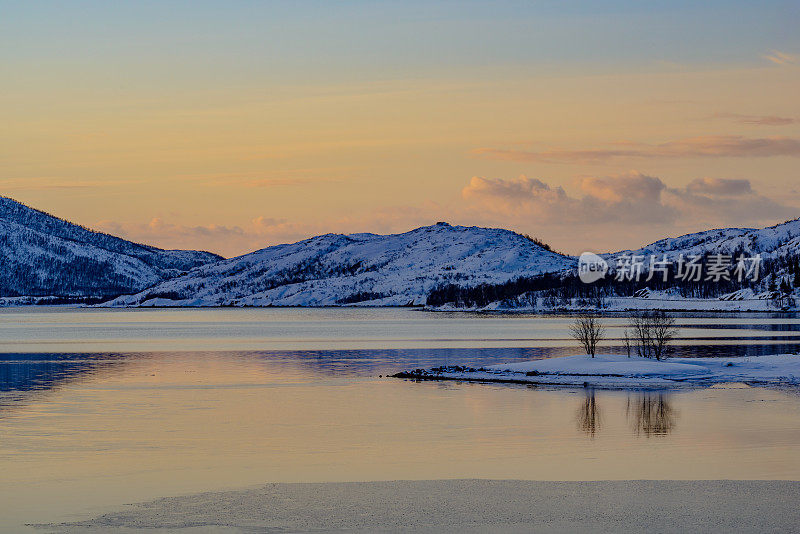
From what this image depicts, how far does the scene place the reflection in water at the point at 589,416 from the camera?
39291 millimetres

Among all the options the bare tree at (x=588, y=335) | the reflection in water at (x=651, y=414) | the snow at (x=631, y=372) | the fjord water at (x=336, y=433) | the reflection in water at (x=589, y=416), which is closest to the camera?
the fjord water at (x=336, y=433)

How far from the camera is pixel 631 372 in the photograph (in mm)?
60812

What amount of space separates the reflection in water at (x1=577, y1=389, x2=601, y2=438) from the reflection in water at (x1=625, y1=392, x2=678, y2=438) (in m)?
1.45

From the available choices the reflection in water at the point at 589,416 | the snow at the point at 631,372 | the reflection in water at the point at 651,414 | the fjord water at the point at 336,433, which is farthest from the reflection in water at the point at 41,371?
the reflection in water at the point at 651,414

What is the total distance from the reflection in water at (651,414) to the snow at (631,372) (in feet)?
21.2

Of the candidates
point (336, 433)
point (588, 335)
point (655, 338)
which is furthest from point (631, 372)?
point (588, 335)

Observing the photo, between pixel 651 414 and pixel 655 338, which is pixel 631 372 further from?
pixel 655 338

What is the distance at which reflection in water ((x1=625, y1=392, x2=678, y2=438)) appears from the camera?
39.1 metres

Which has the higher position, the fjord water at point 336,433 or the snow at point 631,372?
the snow at point 631,372

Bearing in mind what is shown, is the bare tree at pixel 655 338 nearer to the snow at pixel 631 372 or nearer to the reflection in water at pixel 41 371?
the snow at pixel 631 372

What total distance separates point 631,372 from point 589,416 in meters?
18.8

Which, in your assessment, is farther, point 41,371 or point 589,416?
point 41,371

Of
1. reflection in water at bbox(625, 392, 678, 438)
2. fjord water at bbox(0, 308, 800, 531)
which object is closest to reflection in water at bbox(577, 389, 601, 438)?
fjord water at bbox(0, 308, 800, 531)

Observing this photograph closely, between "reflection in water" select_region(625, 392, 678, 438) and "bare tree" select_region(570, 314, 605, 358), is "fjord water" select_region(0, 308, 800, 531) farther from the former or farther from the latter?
"bare tree" select_region(570, 314, 605, 358)
